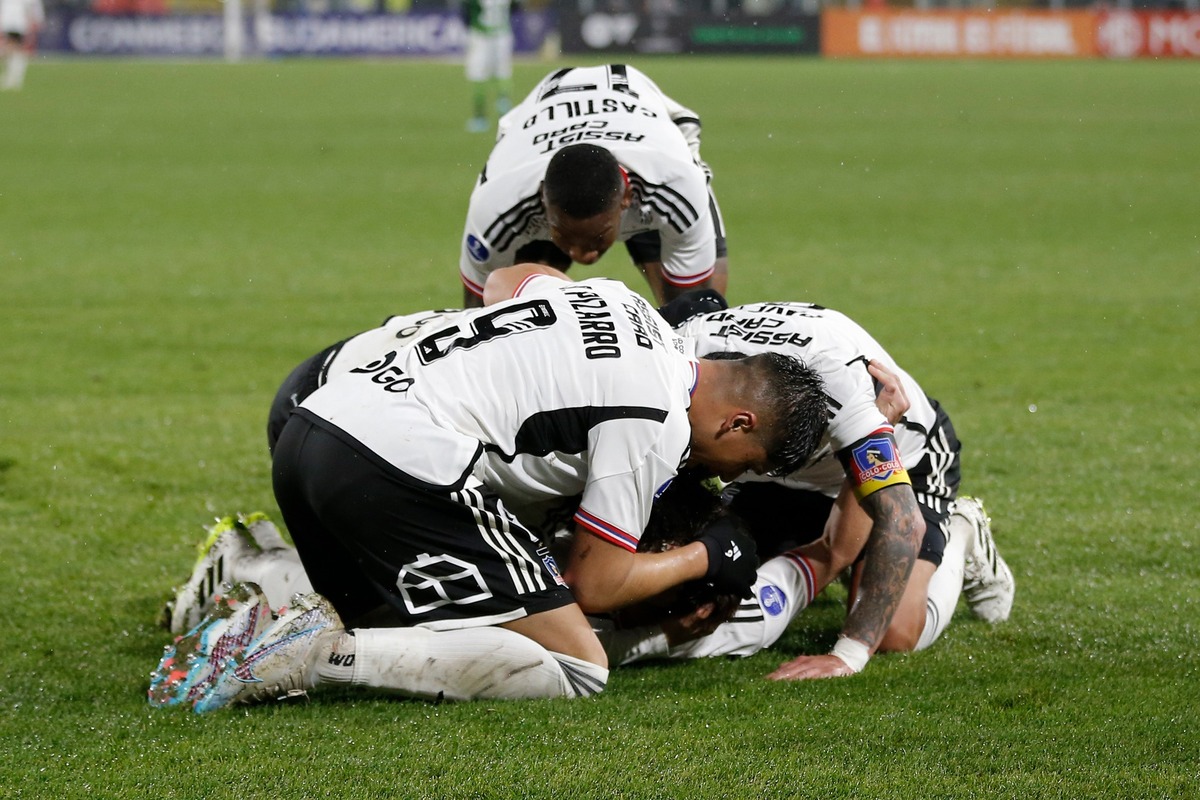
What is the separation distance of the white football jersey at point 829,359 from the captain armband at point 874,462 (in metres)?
0.02

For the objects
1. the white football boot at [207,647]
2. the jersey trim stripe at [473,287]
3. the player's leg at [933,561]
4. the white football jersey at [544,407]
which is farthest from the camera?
the jersey trim stripe at [473,287]

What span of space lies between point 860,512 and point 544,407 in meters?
1.41

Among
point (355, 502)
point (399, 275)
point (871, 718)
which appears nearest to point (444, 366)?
point (355, 502)

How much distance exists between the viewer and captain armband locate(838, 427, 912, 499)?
4.43 meters

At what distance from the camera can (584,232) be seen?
5.65 metres

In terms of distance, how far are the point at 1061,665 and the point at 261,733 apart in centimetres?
232

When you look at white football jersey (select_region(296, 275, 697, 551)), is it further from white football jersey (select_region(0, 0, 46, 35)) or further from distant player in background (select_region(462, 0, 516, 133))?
white football jersey (select_region(0, 0, 46, 35))

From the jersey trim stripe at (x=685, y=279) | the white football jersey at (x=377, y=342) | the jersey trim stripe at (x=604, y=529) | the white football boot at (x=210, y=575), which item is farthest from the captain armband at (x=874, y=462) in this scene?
the jersey trim stripe at (x=685, y=279)

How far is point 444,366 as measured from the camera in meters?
4.00

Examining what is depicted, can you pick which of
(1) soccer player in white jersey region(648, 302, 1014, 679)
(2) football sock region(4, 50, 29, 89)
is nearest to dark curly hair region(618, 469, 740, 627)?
(1) soccer player in white jersey region(648, 302, 1014, 679)

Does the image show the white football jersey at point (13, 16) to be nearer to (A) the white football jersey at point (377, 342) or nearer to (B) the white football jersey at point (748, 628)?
(A) the white football jersey at point (377, 342)

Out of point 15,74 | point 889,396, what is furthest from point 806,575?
point 15,74

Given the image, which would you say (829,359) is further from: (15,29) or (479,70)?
(15,29)

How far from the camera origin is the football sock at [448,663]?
404cm
